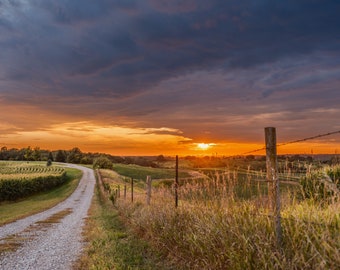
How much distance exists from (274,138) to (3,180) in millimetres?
39262

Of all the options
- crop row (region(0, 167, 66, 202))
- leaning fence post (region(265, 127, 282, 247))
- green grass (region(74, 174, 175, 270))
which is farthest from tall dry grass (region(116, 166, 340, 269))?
crop row (region(0, 167, 66, 202))

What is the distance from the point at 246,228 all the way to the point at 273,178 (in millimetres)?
962

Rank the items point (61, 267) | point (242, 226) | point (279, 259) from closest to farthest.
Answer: point (279, 259), point (242, 226), point (61, 267)

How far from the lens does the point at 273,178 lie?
16.8ft

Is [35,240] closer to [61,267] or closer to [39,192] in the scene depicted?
[61,267]

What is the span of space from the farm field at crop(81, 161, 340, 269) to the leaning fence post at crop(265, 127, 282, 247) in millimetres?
124

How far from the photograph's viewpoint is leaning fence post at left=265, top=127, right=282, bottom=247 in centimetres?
491

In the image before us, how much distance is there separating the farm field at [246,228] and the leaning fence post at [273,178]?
0.12 metres

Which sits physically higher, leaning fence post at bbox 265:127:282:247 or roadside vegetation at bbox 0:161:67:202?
leaning fence post at bbox 265:127:282:247

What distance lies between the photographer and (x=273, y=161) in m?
5.23

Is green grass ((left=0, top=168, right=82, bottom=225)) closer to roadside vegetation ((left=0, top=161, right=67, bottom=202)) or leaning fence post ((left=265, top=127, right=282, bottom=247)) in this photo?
A: roadside vegetation ((left=0, top=161, right=67, bottom=202))

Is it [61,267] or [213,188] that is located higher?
[213,188]

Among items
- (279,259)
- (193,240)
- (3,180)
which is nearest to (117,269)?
(193,240)

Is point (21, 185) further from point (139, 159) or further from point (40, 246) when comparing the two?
point (139, 159)
